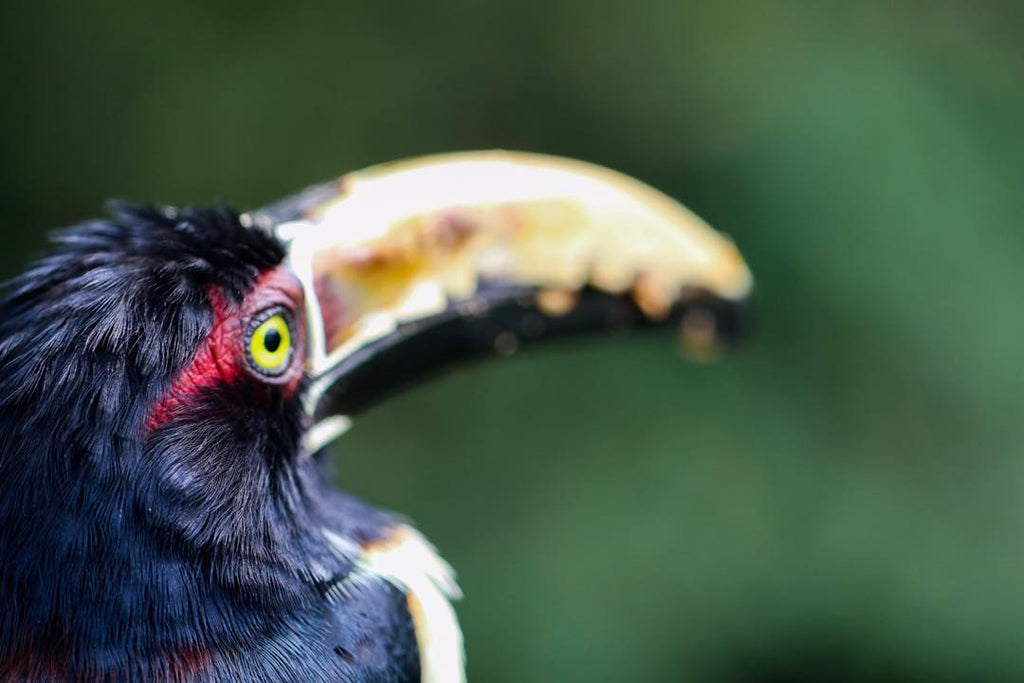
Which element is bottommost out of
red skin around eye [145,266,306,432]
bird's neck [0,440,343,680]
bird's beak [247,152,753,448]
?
bird's neck [0,440,343,680]

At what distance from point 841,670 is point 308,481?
215 centimetres

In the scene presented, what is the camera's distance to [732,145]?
10.6ft

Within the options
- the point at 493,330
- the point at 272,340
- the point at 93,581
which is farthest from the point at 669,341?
the point at 93,581

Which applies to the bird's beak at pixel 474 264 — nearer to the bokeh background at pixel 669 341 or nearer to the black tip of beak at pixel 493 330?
the black tip of beak at pixel 493 330

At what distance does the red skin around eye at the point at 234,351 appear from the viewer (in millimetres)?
1377

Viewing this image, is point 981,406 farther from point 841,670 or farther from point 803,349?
point 841,670

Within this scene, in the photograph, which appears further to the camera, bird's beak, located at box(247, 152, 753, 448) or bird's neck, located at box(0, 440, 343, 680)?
bird's beak, located at box(247, 152, 753, 448)

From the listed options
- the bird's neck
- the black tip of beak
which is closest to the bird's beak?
the black tip of beak

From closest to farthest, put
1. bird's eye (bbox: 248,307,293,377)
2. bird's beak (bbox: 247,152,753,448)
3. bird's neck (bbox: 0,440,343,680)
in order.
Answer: bird's neck (bbox: 0,440,343,680) < bird's eye (bbox: 248,307,293,377) < bird's beak (bbox: 247,152,753,448)

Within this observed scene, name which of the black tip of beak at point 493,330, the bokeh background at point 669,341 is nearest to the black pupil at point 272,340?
the black tip of beak at point 493,330

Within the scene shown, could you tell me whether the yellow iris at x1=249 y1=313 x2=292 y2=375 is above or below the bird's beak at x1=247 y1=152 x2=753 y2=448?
below

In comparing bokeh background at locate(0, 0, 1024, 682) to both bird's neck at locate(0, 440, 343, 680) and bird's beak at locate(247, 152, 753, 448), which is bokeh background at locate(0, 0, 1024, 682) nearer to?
bird's beak at locate(247, 152, 753, 448)

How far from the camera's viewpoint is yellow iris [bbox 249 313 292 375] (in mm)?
1496

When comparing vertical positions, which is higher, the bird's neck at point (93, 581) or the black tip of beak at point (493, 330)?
the black tip of beak at point (493, 330)
